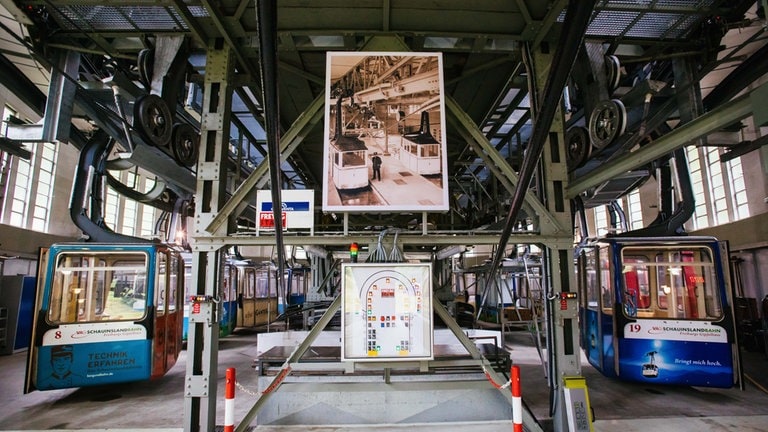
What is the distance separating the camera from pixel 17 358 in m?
10.4

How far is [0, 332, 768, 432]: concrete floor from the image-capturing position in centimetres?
518

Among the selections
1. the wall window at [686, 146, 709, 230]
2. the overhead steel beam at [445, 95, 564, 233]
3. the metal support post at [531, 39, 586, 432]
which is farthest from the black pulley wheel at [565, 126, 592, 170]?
the wall window at [686, 146, 709, 230]

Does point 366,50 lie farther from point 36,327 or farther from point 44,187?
point 44,187

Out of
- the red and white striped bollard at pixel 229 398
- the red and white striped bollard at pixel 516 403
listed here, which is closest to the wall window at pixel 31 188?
the red and white striped bollard at pixel 229 398

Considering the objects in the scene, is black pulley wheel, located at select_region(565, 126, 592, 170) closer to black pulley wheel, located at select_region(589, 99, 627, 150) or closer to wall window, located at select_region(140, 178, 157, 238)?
black pulley wheel, located at select_region(589, 99, 627, 150)

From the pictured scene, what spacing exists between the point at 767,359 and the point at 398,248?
419 inches

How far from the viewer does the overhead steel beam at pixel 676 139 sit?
2889 millimetres

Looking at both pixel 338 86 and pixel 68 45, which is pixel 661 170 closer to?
pixel 338 86

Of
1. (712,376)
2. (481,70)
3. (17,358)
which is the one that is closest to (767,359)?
(712,376)

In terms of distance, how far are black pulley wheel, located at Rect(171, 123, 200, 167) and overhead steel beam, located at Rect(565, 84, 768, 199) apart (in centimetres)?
491

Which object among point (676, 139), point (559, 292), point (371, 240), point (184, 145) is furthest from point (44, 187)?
point (676, 139)

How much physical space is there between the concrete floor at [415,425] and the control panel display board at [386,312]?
46.3 inches

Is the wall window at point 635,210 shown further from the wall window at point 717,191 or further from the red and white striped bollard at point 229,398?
the red and white striped bollard at point 229,398

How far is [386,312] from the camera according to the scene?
4277 mm
